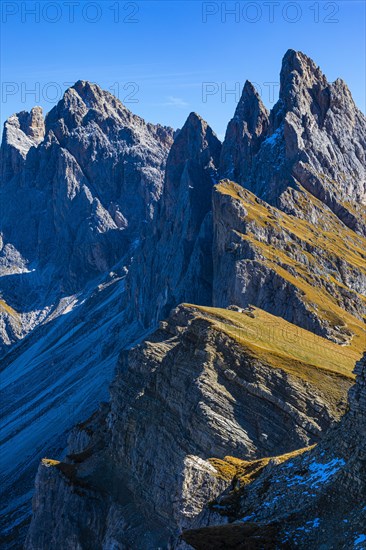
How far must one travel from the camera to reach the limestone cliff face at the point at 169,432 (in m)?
54.8

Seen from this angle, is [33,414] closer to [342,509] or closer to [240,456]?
[240,456]

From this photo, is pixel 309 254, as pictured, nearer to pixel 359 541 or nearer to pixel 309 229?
pixel 309 229

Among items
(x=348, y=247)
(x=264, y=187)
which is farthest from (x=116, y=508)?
(x=264, y=187)

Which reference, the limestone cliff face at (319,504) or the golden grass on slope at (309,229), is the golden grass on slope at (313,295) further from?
the limestone cliff face at (319,504)

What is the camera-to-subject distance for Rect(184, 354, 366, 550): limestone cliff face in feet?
82.0

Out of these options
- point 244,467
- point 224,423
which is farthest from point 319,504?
point 224,423

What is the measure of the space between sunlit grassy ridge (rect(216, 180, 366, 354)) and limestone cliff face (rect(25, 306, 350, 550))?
51209 mm

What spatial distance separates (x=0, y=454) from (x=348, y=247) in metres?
101

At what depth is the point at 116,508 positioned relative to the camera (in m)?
57.3

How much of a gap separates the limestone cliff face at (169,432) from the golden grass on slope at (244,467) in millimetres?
8813

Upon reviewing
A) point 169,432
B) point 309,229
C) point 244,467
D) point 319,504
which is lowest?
point 244,467

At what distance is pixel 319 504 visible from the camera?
26.7 meters

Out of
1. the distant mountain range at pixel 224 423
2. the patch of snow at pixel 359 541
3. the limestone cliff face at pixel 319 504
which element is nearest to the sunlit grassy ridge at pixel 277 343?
the distant mountain range at pixel 224 423

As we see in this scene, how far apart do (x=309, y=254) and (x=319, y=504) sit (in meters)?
125
